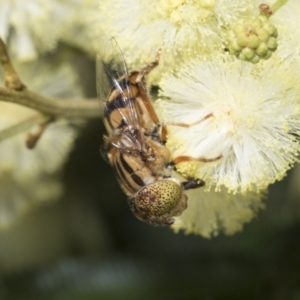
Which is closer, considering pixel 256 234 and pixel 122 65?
pixel 122 65

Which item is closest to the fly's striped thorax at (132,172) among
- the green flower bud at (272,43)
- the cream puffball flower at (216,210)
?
the cream puffball flower at (216,210)

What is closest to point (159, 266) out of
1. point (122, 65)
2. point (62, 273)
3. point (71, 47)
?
point (62, 273)

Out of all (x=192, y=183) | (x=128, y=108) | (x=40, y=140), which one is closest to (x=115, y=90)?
(x=128, y=108)

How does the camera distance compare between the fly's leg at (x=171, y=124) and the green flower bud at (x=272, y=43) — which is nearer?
the green flower bud at (x=272, y=43)

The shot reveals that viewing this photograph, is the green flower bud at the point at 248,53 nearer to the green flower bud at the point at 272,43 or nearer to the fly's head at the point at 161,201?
the green flower bud at the point at 272,43

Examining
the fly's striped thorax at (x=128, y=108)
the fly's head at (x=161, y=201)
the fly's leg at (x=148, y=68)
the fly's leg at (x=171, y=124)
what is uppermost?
the fly's leg at (x=148, y=68)

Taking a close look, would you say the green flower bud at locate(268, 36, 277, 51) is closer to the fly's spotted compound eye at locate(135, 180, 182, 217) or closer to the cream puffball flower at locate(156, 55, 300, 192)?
the cream puffball flower at locate(156, 55, 300, 192)

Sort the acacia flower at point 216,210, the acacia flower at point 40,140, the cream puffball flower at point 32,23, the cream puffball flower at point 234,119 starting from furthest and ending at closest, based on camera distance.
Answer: the acacia flower at point 40,140 < the cream puffball flower at point 32,23 < the acacia flower at point 216,210 < the cream puffball flower at point 234,119

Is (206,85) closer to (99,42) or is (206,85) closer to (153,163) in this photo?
(153,163)
